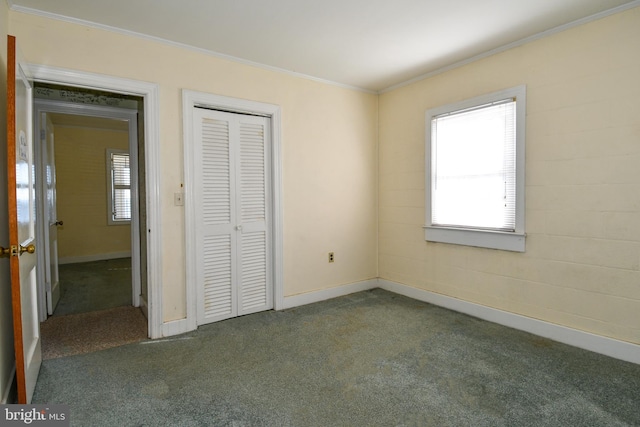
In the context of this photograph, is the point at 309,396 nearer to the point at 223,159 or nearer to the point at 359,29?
the point at 223,159

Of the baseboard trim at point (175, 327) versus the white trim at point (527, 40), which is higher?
the white trim at point (527, 40)

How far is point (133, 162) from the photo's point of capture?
3.72 meters

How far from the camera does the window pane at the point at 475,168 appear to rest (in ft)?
10.1

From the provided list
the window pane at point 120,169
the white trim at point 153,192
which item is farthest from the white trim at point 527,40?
the window pane at point 120,169

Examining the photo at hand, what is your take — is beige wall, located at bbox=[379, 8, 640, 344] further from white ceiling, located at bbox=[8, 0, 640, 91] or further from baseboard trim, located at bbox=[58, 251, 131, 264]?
baseboard trim, located at bbox=[58, 251, 131, 264]

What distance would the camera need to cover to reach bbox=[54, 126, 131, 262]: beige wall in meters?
6.20

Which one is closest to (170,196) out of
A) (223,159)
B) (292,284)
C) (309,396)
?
(223,159)

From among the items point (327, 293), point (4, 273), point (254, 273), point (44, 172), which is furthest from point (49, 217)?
point (327, 293)

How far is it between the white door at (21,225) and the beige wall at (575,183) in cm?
346

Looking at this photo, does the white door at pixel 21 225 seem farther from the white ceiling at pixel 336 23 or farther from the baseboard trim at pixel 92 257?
the baseboard trim at pixel 92 257

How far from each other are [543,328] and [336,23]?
3.02 m

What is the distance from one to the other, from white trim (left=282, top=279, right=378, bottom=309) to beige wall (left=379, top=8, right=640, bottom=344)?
1181 millimetres

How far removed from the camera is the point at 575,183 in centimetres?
267

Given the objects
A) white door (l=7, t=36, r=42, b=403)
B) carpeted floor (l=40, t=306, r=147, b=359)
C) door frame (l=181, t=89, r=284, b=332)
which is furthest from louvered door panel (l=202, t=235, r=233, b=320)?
white door (l=7, t=36, r=42, b=403)
